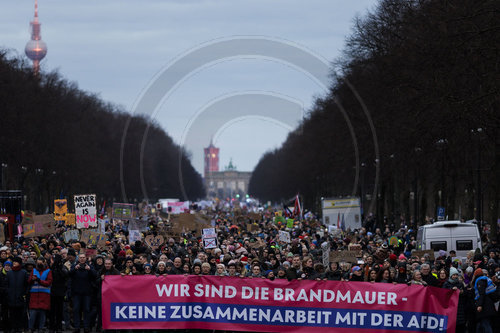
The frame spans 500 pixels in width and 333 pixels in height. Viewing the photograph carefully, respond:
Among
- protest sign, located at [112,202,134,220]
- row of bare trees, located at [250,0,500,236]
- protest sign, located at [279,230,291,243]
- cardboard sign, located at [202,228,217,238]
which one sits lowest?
protest sign, located at [279,230,291,243]

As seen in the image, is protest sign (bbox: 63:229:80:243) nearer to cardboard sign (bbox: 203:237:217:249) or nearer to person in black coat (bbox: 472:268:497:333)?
cardboard sign (bbox: 203:237:217:249)

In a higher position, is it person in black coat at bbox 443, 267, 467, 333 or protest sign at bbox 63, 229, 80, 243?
protest sign at bbox 63, 229, 80, 243

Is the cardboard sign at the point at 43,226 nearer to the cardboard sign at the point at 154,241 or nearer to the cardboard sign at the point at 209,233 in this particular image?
the cardboard sign at the point at 154,241

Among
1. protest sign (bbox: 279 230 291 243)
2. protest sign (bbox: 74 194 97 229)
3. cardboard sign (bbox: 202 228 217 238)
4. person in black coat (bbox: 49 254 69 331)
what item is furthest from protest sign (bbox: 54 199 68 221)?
person in black coat (bbox: 49 254 69 331)

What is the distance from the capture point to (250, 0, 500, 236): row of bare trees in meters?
33.3

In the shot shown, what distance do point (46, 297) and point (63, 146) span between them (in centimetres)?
6115

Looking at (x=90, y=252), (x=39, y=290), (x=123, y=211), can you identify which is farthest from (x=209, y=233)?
(x=123, y=211)

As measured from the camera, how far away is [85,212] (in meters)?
39.3

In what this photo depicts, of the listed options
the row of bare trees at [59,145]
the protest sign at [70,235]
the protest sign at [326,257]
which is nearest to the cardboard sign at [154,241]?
the protest sign at [70,235]

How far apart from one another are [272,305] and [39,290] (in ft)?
15.9

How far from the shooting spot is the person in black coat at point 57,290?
2236 cm

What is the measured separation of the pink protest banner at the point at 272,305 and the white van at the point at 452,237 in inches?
551

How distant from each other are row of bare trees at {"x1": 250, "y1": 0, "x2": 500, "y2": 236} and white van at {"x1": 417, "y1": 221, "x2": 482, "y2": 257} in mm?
3223

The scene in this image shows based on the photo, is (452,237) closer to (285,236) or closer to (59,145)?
(285,236)
